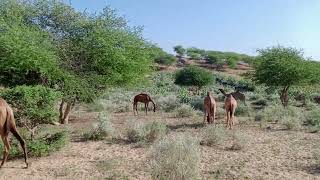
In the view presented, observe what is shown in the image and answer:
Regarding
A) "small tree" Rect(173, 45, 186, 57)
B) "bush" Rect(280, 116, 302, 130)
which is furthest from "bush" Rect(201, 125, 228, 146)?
"small tree" Rect(173, 45, 186, 57)

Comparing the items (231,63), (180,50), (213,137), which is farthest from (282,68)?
(180,50)

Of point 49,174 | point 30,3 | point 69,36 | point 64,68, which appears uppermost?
point 30,3

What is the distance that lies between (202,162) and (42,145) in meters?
4.26

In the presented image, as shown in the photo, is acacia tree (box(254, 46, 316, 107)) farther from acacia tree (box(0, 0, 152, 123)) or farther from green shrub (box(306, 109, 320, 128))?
acacia tree (box(0, 0, 152, 123))

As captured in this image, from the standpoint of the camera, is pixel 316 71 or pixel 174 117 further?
pixel 316 71

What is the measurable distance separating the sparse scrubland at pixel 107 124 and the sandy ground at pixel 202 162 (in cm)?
3

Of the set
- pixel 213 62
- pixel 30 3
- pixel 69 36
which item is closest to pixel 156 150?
pixel 69 36

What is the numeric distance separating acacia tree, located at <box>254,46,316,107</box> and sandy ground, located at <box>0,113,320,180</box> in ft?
46.3

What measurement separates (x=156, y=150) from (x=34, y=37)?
9055mm

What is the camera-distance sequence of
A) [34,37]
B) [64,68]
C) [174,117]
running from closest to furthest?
[34,37]
[64,68]
[174,117]

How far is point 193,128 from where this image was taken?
59.5 ft

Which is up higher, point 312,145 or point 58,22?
point 58,22

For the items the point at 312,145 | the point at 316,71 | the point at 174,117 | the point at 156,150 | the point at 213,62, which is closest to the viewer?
the point at 156,150

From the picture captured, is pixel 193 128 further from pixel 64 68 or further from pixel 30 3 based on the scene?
pixel 30 3
